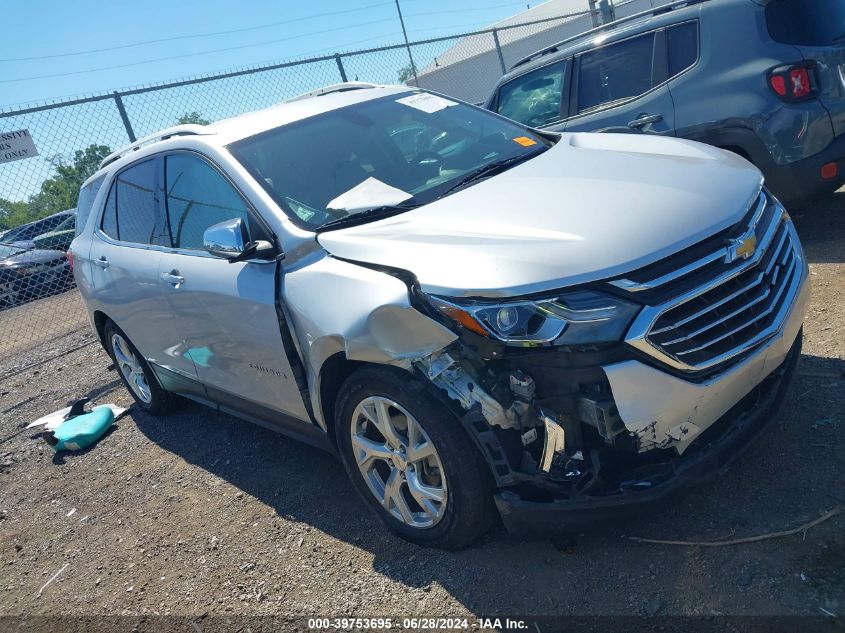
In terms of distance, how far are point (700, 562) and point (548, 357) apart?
0.97 metres

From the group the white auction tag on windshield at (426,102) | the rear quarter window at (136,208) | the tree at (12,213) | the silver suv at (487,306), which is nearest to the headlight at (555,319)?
the silver suv at (487,306)

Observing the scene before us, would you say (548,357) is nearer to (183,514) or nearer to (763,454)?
(763,454)

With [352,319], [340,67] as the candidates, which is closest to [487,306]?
[352,319]

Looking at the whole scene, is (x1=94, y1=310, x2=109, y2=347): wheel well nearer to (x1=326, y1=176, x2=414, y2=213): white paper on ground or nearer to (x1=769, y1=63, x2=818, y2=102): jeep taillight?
(x1=326, y1=176, x2=414, y2=213): white paper on ground

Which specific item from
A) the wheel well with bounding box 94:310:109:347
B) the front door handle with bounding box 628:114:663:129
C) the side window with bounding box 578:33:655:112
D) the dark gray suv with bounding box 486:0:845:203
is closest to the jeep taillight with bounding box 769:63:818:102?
the dark gray suv with bounding box 486:0:845:203

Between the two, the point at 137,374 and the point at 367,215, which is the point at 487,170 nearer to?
the point at 367,215

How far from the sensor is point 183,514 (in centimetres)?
388

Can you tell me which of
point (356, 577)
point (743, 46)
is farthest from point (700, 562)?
point (743, 46)

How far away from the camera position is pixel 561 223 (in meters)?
2.54

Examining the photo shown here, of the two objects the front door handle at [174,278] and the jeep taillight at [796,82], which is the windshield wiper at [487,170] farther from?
the jeep taillight at [796,82]

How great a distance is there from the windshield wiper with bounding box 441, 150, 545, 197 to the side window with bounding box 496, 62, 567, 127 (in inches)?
124

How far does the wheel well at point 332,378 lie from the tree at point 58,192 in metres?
6.40

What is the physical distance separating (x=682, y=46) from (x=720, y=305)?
3821mm

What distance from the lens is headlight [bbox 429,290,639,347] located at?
2.26 meters
